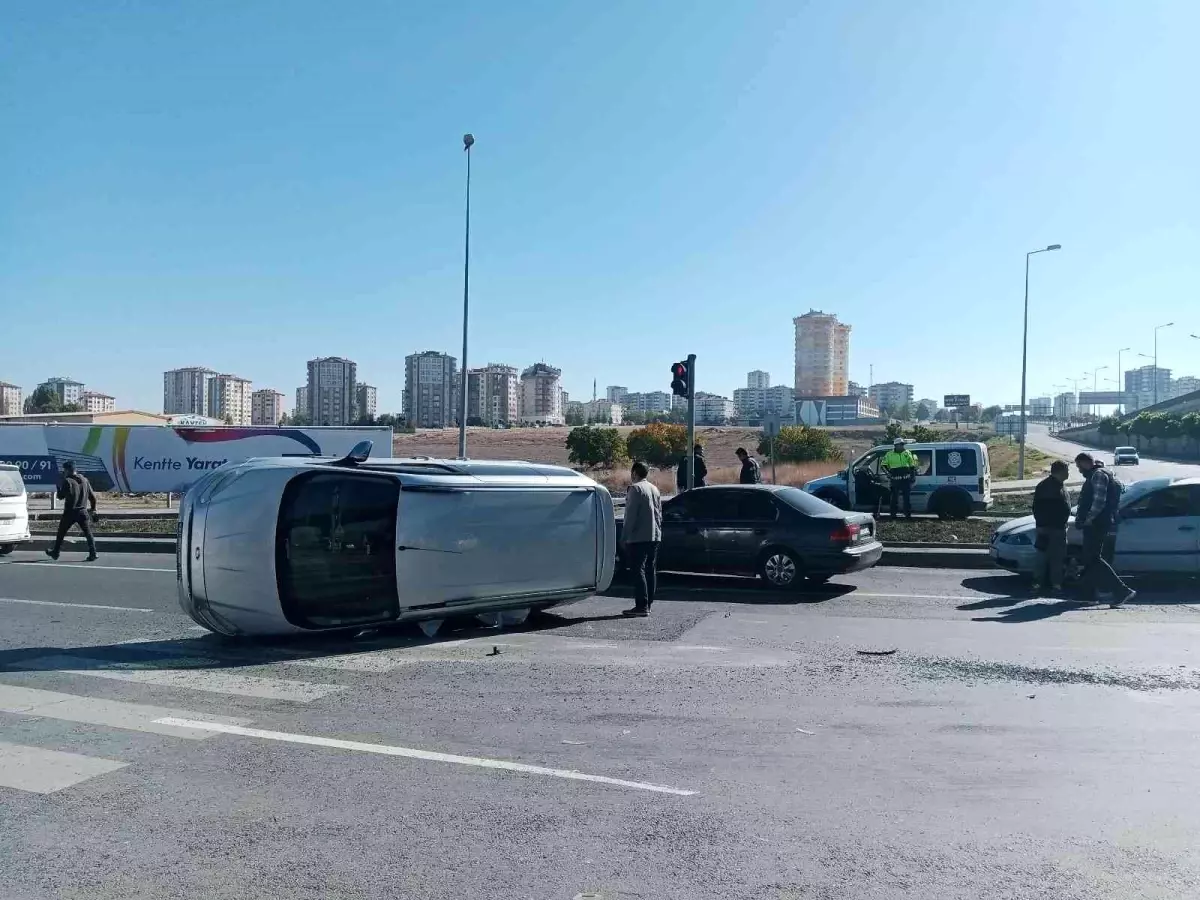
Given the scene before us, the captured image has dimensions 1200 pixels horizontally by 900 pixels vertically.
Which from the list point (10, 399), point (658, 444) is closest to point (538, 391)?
point (10, 399)

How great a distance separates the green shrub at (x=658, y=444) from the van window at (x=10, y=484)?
2566cm

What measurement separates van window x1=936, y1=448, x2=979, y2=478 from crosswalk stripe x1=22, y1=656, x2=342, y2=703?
18298mm

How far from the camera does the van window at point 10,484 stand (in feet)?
61.5

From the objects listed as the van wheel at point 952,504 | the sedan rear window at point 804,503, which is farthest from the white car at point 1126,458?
the sedan rear window at point 804,503

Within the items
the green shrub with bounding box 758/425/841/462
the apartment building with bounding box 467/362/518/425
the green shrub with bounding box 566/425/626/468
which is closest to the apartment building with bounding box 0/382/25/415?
the apartment building with bounding box 467/362/518/425

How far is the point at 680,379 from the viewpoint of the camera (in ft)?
56.6

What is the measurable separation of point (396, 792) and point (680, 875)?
1809mm

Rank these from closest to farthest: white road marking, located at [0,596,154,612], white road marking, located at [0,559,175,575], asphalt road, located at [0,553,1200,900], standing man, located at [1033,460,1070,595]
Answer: asphalt road, located at [0,553,1200,900] → white road marking, located at [0,596,154,612] → standing man, located at [1033,460,1070,595] → white road marking, located at [0,559,175,575]

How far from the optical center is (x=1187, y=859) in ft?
15.0

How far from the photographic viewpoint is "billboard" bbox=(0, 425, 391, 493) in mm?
31781

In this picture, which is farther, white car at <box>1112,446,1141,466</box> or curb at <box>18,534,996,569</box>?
white car at <box>1112,446,1141,466</box>

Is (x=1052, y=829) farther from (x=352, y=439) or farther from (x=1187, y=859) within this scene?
(x=352, y=439)

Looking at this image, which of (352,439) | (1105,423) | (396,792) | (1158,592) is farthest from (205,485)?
(1105,423)

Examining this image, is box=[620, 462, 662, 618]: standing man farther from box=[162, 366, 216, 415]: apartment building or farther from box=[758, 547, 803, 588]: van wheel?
box=[162, 366, 216, 415]: apartment building
